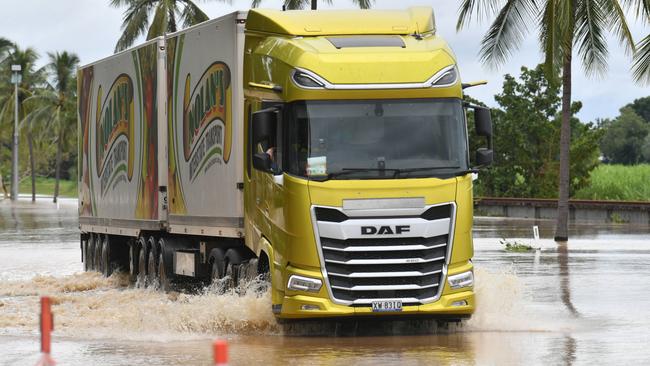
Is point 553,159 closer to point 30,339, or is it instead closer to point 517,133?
point 517,133

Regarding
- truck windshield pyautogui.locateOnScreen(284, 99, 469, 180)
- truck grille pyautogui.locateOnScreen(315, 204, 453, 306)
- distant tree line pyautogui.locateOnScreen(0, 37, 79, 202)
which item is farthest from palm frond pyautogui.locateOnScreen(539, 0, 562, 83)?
distant tree line pyautogui.locateOnScreen(0, 37, 79, 202)

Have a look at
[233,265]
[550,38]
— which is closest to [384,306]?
[233,265]

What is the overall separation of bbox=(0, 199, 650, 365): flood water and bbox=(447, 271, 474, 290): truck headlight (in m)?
0.55

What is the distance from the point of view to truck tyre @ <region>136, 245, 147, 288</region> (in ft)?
74.2

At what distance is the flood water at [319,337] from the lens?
13297 mm

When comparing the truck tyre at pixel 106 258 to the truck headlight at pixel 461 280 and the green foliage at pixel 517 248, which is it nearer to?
the green foliage at pixel 517 248

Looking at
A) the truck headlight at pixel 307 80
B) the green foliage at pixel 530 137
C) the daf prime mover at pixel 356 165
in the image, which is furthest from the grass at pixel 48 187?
the truck headlight at pixel 307 80

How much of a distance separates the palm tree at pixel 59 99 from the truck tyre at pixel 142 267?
3065 inches

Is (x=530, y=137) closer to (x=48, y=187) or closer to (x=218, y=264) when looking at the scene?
(x=218, y=264)

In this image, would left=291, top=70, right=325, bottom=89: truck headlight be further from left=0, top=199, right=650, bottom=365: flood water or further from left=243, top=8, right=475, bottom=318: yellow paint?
left=0, top=199, right=650, bottom=365: flood water

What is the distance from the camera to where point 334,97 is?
14.8 m

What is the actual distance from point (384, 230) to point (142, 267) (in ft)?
30.1

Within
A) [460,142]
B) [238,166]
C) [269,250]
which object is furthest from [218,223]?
[460,142]

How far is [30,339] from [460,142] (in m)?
4.97
